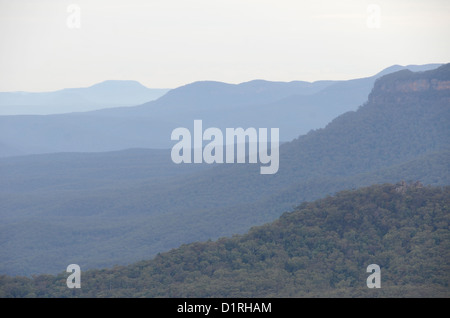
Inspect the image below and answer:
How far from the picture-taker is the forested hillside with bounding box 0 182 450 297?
24500 mm

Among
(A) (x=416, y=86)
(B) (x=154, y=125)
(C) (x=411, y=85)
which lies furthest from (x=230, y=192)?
(B) (x=154, y=125)

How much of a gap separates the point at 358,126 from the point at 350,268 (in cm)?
4780

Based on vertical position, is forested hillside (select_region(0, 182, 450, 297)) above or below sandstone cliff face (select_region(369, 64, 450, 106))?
below

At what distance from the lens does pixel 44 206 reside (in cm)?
7938

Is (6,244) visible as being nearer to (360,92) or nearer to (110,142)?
(110,142)

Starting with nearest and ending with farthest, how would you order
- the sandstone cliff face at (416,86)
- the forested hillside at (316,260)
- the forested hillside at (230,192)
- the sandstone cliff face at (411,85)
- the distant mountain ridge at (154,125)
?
the forested hillside at (316,260) → the forested hillside at (230,192) → the sandstone cliff face at (411,85) → the sandstone cliff face at (416,86) → the distant mountain ridge at (154,125)

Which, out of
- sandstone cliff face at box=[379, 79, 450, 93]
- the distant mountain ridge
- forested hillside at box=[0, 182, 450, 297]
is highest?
the distant mountain ridge

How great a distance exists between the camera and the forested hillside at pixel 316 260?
965 inches

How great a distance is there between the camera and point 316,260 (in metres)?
27.5

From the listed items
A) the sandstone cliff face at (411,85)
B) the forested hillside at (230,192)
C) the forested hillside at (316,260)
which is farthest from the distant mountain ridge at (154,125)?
the forested hillside at (316,260)

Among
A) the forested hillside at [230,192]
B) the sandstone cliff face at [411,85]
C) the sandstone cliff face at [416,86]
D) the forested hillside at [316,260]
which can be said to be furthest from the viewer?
the sandstone cliff face at [416,86]

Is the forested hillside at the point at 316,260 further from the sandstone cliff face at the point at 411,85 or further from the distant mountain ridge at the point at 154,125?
the distant mountain ridge at the point at 154,125

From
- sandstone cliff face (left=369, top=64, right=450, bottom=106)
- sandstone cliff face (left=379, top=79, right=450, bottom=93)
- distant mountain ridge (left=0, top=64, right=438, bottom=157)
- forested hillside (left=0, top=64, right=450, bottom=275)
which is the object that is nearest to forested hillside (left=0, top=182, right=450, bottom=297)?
forested hillside (left=0, top=64, right=450, bottom=275)

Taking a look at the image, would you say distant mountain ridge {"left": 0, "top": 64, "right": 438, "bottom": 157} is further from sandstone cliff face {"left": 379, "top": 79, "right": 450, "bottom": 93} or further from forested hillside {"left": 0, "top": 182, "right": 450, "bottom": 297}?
forested hillside {"left": 0, "top": 182, "right": 450, "bottom": 297}
